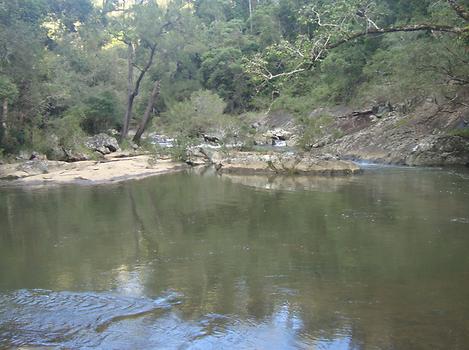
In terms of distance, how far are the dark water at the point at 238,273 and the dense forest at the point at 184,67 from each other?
3249mm

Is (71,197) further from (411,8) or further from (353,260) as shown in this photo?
(411,8)

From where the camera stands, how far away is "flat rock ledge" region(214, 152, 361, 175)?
20984mm

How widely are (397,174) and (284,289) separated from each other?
1509cm

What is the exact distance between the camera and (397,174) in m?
20.8

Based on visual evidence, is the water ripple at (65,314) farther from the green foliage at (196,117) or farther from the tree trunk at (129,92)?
the green foliage at (196,117)

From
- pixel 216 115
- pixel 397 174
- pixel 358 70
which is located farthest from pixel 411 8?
pixel 397 174

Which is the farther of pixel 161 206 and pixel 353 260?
pixel 161 206

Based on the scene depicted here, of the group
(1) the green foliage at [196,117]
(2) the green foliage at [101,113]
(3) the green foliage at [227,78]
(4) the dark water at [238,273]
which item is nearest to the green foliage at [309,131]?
(1) the green foliage at [196,117]

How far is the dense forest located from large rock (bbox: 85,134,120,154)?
0.83m

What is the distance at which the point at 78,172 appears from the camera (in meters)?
20.6

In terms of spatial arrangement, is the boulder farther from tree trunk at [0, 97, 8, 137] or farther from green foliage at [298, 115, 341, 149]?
green foliage at [298, 115, 341, 149]

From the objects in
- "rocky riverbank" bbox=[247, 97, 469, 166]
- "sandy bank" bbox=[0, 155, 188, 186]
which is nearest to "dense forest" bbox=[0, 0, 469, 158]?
"rocky riverbank" bbox=[247, 97, 469, 166]

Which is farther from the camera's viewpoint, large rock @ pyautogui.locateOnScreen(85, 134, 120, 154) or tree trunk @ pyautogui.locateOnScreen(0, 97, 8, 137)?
large rock @ pyautogui.locateOnScreen(85, 134, 120, 154)

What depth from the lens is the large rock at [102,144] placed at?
91.1ft
